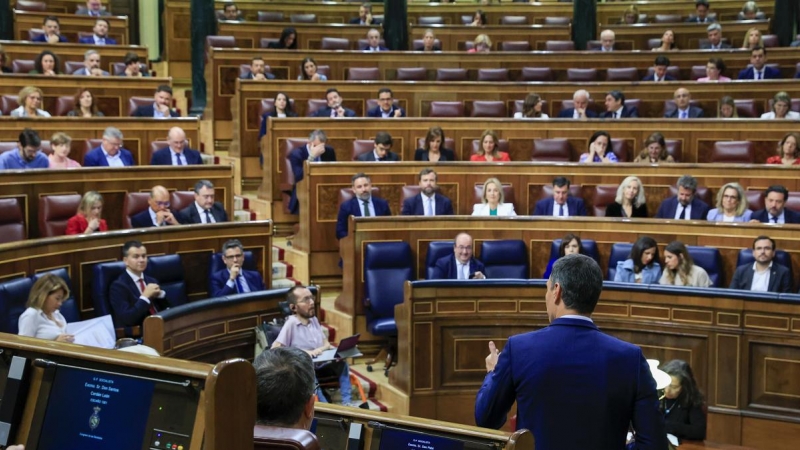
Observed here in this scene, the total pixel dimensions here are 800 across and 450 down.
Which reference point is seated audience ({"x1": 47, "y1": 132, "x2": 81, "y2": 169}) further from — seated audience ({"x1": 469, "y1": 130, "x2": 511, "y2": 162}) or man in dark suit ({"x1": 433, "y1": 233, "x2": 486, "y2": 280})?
seated audience ({"x1": 469, "y1": 130, "x2": 511, "y2": 162})

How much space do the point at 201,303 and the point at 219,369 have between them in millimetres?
3810

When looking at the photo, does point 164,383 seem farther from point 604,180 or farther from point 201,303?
point 604,180

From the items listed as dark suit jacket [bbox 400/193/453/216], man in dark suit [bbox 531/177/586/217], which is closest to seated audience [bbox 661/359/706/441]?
man in dark suit [bbox 531/177/586/217]

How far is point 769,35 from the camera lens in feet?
32.6

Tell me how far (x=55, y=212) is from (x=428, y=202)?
7.08 ft

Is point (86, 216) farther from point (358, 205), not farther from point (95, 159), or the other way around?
point (358, 205)

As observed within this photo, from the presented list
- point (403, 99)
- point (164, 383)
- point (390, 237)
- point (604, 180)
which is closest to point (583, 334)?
point (164, 383)

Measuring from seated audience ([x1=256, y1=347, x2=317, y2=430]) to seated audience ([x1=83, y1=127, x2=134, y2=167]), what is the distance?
17.0ft

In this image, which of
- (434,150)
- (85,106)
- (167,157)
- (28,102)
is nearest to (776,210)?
(434,150)

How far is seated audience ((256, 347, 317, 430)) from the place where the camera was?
1490 millimetres

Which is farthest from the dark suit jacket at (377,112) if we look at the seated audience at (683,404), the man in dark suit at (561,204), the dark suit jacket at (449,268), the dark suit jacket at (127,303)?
the seated audience at (683,404)

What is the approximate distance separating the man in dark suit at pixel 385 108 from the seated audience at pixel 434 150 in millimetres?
613

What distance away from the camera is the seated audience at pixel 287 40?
9281 millimetres

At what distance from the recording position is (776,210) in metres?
5.98
